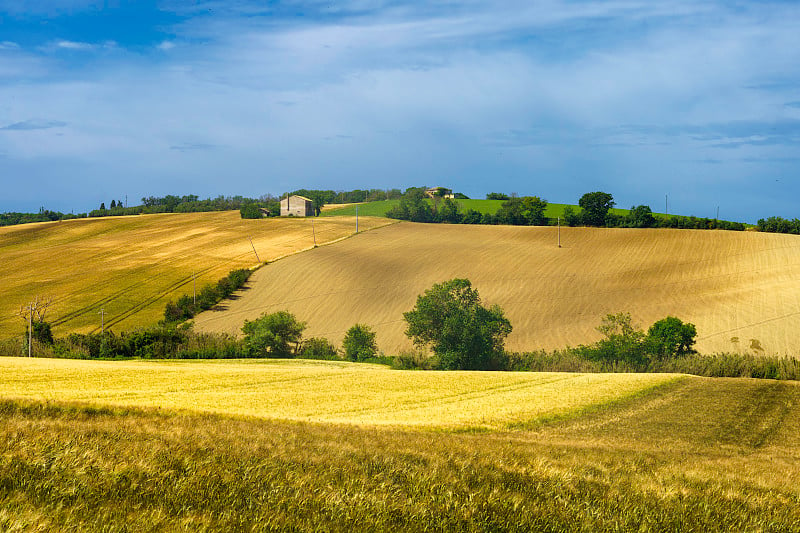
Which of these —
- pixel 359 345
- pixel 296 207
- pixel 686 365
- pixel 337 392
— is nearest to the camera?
pixel 337 392

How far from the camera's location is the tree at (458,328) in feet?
Answer: 235

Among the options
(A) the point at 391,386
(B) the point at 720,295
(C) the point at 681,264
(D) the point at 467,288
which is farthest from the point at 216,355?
(C) the point at 681,264

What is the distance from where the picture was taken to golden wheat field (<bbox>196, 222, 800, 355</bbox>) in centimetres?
8119

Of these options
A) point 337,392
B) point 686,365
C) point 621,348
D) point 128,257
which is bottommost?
point 686,365

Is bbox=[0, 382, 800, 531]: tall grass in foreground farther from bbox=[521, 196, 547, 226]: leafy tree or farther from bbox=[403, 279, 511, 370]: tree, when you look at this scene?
bbox=[521, 196, 547, 226]: leafy tree

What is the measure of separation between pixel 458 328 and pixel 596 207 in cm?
7112

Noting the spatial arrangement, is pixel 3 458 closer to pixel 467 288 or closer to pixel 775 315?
pixel 467 288

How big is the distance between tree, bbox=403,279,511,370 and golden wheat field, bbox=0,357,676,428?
2642 centimetres

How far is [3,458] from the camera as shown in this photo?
799 centimetres

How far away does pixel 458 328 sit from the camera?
72.3m

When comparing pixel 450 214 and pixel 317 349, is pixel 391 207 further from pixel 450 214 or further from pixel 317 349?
pixel 317 349

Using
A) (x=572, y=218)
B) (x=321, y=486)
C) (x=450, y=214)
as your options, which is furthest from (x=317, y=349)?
(x=450, y=214)

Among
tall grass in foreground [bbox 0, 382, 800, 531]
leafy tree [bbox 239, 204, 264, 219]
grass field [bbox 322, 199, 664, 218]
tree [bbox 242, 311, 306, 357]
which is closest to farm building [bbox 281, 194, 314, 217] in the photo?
grass field [bbox 322, 199, 664, 218]

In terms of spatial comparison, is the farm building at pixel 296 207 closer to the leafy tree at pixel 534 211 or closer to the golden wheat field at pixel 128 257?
the golden wheat field at pixel 128 257
